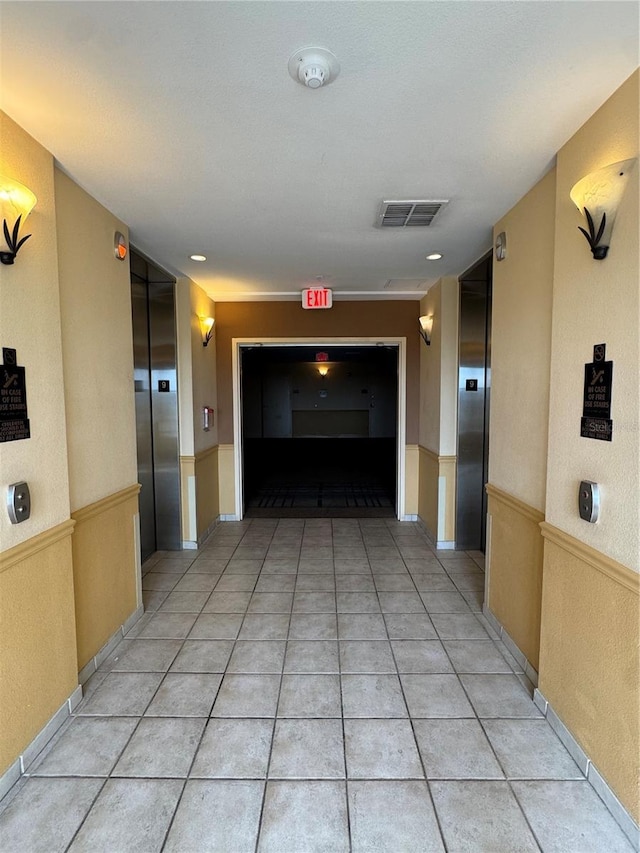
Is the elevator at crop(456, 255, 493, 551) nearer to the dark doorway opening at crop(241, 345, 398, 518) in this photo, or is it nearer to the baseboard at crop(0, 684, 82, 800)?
the baseboard at crop(0, 684, 82, 800)

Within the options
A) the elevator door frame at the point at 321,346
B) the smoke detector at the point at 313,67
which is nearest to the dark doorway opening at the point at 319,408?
the elevator door frame at the point at 321,346

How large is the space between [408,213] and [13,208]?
79.3 inches

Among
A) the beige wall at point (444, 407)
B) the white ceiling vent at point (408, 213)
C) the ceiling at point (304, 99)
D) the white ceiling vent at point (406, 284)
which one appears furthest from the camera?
the white ceiling vent at point (406, 284)

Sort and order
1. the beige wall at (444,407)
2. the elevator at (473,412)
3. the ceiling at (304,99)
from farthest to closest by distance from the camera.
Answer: the beige wall at (444,407), the elevator at (473,412), the ceiling at (304,99)

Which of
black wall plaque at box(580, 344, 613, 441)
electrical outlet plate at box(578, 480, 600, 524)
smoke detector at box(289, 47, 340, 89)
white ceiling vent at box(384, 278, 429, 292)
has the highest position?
white ceiling vent at box(384, 278, 429, 292)

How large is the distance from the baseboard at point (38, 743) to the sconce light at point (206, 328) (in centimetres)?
329

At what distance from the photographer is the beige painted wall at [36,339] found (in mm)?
1669

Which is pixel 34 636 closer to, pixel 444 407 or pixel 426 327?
pixel 444 407

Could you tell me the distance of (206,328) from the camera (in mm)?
4512

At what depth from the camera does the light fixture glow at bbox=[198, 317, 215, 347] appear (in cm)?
446

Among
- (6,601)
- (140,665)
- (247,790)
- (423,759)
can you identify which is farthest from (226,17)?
(140,665)

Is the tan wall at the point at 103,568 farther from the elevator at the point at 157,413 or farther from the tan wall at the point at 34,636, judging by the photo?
the elevator at the point at 157,413

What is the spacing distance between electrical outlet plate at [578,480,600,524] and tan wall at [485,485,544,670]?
470mm

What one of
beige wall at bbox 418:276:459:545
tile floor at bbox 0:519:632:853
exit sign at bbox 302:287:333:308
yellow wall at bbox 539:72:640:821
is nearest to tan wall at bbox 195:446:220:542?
tile floor at bbox 0:519:632:853
